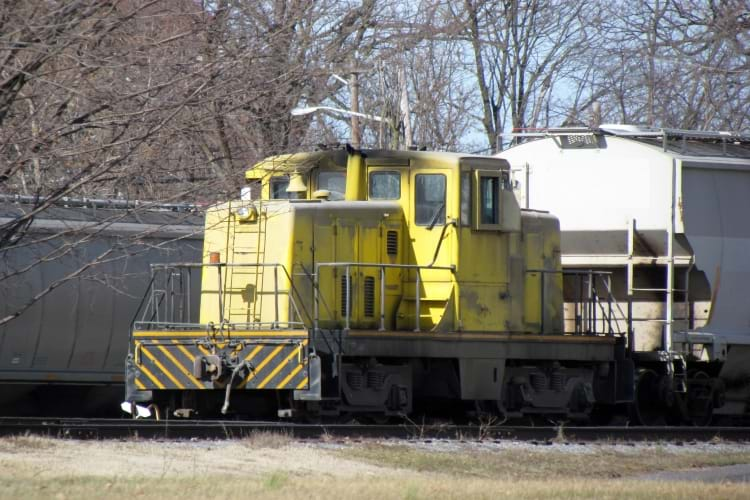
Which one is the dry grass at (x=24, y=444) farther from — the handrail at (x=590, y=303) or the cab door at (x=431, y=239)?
the handrail at (x=590, y=303)

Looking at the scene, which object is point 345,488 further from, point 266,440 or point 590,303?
point 590,303

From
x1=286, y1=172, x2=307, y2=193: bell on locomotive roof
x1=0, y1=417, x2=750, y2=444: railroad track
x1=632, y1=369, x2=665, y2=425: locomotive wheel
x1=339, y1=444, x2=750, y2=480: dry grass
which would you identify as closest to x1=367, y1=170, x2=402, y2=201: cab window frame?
x1=286, y1=172, x2=307, y2=193: bell on locomotive roof

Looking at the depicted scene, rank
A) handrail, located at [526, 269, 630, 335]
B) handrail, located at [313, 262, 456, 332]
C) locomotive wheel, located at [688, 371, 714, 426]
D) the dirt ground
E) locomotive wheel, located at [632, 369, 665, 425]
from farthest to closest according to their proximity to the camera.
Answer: locomotive wheel, located at [688, 371, 714, 426]
locomotive wheel, located at [632, 369, 665, 425]
handrail, located at [526, 269, 630, 335]
handrail, located at [313, 262, 456, 332]
the dirt ground

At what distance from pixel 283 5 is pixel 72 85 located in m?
6.64

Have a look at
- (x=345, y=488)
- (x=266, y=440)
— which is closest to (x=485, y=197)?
(x=266, y=440)

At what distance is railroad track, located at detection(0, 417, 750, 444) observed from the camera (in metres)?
13.0

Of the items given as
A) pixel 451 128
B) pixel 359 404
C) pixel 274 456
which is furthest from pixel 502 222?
pixel 451 128

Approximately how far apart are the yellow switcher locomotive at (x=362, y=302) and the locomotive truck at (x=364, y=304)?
0.06 ft

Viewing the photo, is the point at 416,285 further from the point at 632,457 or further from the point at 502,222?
the point at 632,457

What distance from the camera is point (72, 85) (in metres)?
10.4

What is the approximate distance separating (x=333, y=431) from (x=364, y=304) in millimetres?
2048

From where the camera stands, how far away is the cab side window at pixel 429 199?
1540 cm

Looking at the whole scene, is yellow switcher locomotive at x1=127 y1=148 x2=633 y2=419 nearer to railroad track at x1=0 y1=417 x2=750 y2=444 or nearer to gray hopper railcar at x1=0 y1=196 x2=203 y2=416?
railroad track at x1=0 y1=417 x2=750 y2=444

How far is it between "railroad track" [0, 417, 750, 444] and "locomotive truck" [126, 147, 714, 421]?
1.86 ft
